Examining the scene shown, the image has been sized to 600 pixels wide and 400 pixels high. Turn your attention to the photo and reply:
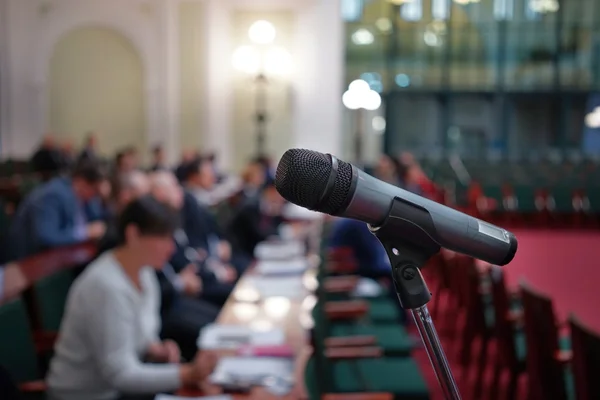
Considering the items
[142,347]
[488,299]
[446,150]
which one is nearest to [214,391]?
[142,347]

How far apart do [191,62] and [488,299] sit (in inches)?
343

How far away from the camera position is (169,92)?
12.7m

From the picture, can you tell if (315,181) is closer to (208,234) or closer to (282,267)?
(282,267)

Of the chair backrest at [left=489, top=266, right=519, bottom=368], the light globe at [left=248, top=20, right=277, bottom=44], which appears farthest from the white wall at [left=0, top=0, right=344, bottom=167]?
the chair backrest at [left=489, top=266, right=519, bottom=368]

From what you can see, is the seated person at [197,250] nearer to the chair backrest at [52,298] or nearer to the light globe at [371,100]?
the chair backrest at [52,298]

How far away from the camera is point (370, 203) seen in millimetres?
978

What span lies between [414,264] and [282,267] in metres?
3.58

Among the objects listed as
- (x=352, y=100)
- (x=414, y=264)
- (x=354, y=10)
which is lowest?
(x=414, y=264)

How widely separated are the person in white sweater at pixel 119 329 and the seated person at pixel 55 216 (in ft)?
8.40

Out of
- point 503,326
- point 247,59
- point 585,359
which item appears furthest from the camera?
point 247,59

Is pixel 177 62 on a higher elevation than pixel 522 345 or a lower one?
higher

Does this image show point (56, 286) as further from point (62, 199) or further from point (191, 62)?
point (191, 62)

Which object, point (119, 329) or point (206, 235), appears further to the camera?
point (206, 235)

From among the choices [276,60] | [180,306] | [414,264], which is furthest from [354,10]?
[414,264]
